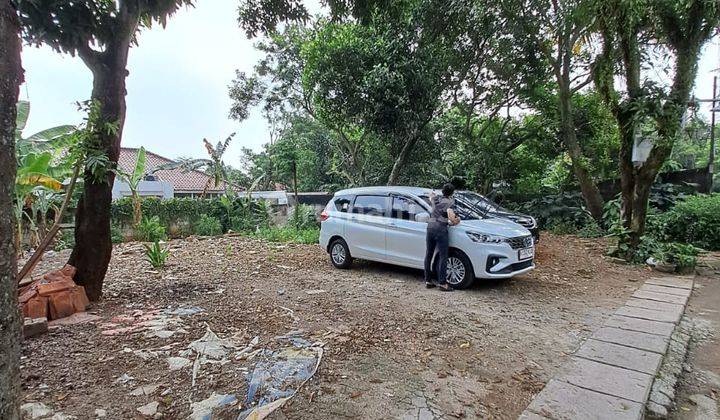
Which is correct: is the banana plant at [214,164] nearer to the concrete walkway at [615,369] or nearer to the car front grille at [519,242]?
the car front grille at [519,242]

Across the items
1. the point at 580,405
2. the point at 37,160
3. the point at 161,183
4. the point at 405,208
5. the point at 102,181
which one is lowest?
the point at 580,405

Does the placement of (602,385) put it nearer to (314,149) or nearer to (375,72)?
(375,72)

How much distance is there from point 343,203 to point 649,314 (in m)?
5.18

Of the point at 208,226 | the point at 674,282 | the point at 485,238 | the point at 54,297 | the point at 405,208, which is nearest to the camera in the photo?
the point at 54,297

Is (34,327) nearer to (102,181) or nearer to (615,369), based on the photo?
(102,181)

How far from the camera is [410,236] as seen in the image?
673 cm

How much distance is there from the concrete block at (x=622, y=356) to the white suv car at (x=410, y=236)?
6.34 feet

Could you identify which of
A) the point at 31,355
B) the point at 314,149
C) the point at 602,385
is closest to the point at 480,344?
the point at 602,385

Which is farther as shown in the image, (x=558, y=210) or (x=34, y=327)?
(x=558, y=210)

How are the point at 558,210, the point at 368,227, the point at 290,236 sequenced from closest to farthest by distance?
the point at 368,227, the point at 290,236, the point at 558,210

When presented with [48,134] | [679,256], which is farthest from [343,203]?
[679,256]

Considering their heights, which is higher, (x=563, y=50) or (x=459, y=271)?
(x=563, y=50)

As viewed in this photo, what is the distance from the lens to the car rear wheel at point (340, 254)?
7.76m

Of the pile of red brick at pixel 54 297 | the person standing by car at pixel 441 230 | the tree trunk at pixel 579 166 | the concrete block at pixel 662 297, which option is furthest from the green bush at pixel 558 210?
the pile of red brick at pixel 54 297
